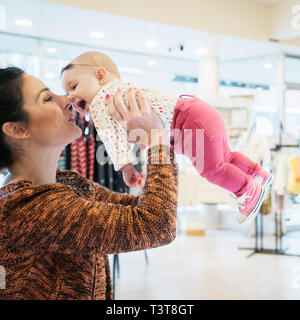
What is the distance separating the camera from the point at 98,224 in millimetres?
686

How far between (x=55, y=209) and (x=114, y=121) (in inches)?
12.7

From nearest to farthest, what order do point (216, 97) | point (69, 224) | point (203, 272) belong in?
point (69, 224) → point (216, 97) → point (203, 272)

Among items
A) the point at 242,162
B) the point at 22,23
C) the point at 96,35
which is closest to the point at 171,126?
the point at 242,162

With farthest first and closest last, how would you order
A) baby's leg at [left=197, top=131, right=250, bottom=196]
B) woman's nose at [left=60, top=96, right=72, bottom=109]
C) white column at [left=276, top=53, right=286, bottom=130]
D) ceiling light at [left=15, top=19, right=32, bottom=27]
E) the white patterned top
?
white column at [left=276, top=53, right=286, bottom=130], ceiling light at [left=15, top=19, right=32, bottom=27], baby's leg at [left=197, top=131, right=250, bottom=196], the white patterned top, woman's nose at [left=60, top=96, right=72, bottom=109]

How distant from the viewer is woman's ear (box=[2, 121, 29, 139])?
737 millimetres

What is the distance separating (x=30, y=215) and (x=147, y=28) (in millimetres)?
3019

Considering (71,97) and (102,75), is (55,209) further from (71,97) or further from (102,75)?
(102,75)

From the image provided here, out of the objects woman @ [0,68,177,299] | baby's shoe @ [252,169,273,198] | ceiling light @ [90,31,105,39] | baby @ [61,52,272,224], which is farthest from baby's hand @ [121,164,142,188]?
ceiling light @ [90,31,105,39]

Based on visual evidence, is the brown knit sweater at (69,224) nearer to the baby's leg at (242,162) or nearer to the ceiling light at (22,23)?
the baby's leg at (242,162)

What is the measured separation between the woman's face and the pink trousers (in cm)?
25

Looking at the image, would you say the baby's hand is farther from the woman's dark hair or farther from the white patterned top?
the woman's dark hair

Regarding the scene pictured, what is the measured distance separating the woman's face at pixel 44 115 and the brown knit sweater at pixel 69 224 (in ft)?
0.35

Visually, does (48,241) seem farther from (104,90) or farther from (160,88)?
(160,88)

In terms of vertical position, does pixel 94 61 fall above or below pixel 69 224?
above
